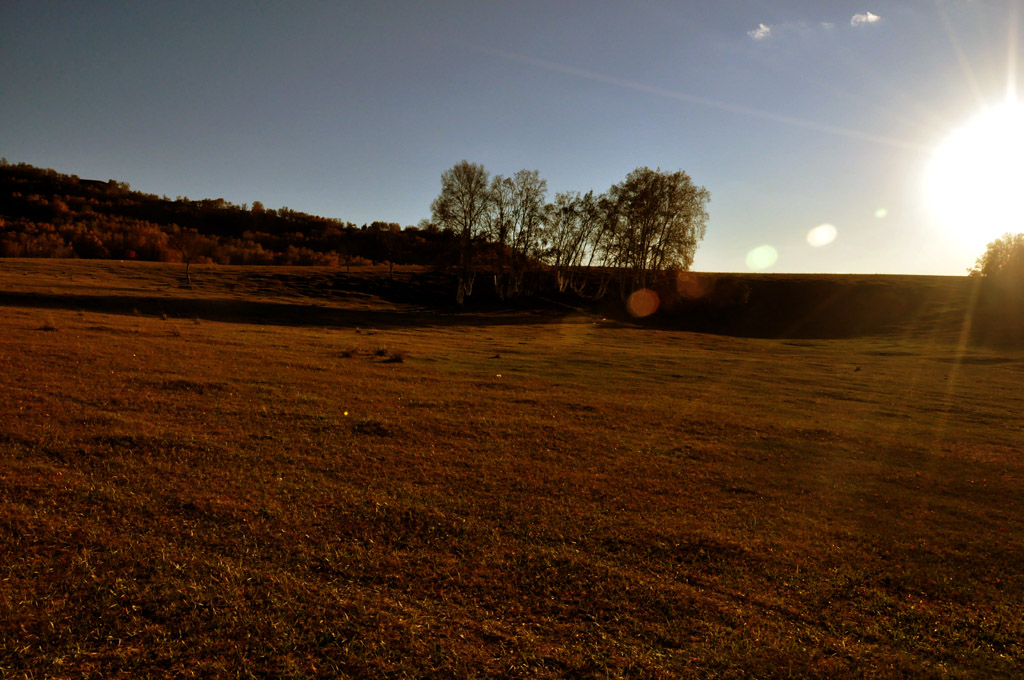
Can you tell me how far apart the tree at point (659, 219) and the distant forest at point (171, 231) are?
2526 centimetres

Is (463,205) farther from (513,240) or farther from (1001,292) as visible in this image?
(1001,292)

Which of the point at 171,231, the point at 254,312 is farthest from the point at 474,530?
the point at 171,231

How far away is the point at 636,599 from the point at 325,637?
3.59m

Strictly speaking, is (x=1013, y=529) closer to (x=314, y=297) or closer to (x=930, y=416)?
(x=930, y=416)

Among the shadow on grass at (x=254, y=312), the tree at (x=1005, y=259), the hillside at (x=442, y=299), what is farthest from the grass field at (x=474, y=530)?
the tree at (x=1005, y=259)

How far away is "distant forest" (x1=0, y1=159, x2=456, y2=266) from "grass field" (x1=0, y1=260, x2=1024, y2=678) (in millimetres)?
56586

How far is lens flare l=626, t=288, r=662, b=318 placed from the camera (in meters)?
71.7

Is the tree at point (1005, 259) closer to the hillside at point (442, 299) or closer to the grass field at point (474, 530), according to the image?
the hillside at point (442, 299)

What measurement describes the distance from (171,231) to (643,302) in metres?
116

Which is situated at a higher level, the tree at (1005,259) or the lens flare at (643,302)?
the tree at (1005,259)

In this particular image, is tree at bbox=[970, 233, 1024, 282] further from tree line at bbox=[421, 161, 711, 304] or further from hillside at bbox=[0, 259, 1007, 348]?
tree line at bbox=[421, 161, 711, 304]

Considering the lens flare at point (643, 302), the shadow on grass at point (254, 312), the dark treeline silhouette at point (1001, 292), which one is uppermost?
the dark treeline silhouette at point (1001, 292)

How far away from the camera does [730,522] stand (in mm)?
8836

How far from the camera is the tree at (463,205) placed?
67438 mm
